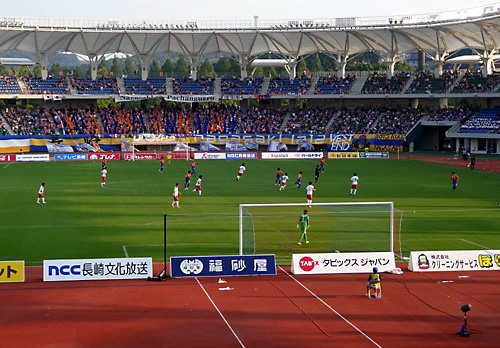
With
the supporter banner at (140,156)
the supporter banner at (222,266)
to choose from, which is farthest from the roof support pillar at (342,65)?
the supporter banner at (222,266)

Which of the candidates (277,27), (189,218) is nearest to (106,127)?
(277,27)

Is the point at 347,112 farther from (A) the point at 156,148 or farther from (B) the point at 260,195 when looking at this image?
(B) the point at 260,195

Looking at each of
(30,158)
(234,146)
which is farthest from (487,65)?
(30,158)

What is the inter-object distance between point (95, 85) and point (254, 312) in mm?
80754

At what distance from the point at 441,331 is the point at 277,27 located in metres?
77.4

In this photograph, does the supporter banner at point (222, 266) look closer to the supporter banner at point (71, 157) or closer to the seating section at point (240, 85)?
the supporter banner at point (71, 157)

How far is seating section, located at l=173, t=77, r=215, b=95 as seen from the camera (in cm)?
9788

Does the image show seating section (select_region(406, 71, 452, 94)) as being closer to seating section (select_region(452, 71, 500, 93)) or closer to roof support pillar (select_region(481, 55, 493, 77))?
seating section (select_region(452, 71, 500, 93))

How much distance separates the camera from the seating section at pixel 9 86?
3529 inches

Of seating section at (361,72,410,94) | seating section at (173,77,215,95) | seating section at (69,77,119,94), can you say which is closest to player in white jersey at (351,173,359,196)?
seating section at (361,72,410,94)

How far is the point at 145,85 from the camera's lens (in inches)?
3856

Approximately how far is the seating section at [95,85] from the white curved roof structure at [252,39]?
126 inches

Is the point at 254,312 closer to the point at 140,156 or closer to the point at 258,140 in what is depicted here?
the point at 140,156

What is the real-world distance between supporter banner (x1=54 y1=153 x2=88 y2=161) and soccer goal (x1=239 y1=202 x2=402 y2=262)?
4864 centimetres
